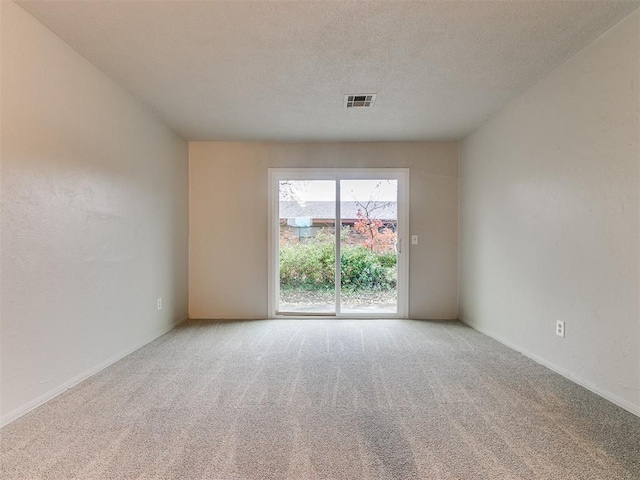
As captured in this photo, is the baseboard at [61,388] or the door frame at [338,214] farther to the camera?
the door frame at [338,214]

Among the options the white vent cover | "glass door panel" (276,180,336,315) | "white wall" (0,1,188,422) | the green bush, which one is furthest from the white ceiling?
the green bush

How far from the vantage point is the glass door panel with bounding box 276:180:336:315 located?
4.27 m

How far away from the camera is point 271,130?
3.72 metres

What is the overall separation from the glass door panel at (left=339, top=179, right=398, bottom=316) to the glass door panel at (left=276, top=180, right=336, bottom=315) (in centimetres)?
15

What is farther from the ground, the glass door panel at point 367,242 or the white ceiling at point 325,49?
the white ceiling at point 325,49

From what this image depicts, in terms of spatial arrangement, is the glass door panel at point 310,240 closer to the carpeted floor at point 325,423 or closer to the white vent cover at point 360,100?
the white vent cover at point 360,100

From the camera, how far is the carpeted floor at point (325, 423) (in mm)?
1437

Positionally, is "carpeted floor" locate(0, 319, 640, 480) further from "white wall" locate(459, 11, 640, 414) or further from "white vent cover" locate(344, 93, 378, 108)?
"white vent cover" locate(344, 93, 378, 108)

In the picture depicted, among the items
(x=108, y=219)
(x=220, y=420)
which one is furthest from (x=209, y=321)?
(x=220, y=420)

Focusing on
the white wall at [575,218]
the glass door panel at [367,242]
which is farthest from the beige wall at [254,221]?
the white wall at [575,218]

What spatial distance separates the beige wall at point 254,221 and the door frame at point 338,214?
69 millimetres

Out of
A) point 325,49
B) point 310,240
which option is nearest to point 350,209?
point 310,240

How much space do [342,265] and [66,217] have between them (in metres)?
2.95

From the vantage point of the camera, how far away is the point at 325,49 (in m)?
2.15
